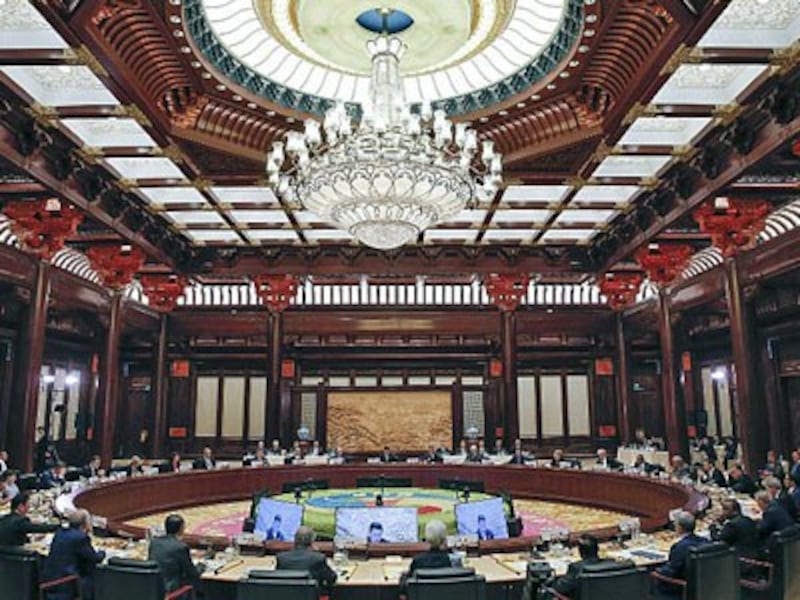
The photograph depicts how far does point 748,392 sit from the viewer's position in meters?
9.57

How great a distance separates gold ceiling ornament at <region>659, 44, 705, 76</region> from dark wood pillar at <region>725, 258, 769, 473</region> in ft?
16.9

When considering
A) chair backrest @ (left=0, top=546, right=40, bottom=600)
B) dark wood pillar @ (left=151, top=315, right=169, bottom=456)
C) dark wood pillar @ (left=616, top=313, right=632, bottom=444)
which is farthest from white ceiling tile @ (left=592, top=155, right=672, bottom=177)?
dark wood pillar @ (left=151, top=315, right=169, bottom=456)

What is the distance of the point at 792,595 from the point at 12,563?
508 cm

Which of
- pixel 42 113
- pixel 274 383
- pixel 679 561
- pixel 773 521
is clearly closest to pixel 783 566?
pixel 773 521

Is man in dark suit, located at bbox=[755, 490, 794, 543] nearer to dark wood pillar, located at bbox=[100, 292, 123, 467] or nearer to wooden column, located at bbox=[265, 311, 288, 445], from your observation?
dark wood pillar, located at bbox=[100, 292, 123, 467]

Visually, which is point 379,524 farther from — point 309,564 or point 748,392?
point 748,392

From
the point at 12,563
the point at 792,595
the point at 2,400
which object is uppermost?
the point at 2,400

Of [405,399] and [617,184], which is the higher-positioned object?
[617,184]

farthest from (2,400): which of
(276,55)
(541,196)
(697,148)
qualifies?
(697,148)

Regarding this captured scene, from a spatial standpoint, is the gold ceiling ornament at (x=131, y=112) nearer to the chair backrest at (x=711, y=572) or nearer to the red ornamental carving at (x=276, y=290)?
the chair backrest at (x=711, y=572)

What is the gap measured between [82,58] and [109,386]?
8.29m

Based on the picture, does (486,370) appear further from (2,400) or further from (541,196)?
(2,400)

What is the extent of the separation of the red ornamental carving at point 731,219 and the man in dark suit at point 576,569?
270 inches

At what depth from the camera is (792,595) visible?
14.2ft
